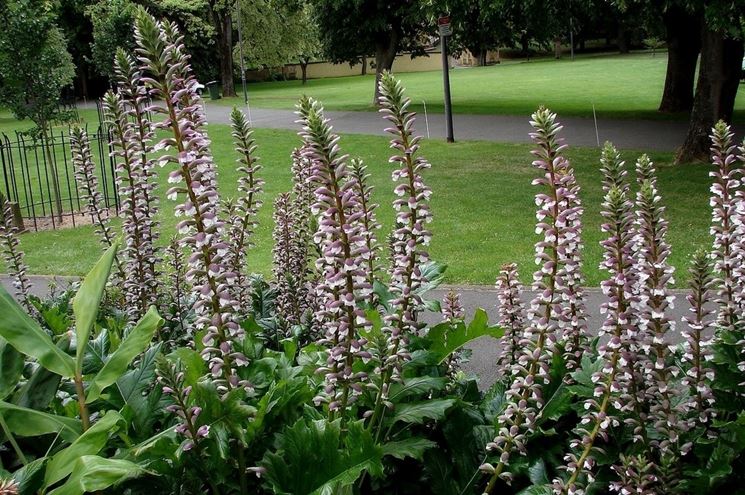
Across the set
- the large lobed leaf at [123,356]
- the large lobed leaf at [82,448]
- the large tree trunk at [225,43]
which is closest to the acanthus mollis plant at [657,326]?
the large lobed leaf at [123,356]

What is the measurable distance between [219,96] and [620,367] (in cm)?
4685

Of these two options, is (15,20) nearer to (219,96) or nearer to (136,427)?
(136,427)

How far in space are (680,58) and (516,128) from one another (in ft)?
18.7

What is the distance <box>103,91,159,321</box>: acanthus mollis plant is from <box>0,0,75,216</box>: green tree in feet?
35.7

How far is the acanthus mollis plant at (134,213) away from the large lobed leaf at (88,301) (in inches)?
59.3

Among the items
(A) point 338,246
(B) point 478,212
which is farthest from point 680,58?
(A) point 338,246

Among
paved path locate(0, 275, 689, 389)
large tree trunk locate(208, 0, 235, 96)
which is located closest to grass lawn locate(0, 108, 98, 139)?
large tree trunk locate(208, 0, 235, 96)

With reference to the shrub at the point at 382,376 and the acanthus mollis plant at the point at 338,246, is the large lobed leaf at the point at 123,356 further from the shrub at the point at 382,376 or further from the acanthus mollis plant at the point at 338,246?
the acanthus mollis plant at the point at 338,246

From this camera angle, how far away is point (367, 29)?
2862 cm

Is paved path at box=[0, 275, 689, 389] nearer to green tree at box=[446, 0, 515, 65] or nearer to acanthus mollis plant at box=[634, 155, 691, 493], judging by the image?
acanthus mollis plant at box=[634, 155, 691, 493]

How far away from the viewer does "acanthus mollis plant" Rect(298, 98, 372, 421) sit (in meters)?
2.20

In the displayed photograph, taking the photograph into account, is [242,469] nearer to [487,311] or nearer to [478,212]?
[487,311]

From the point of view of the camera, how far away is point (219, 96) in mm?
46938

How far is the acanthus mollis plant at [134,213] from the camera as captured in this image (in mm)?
3674
